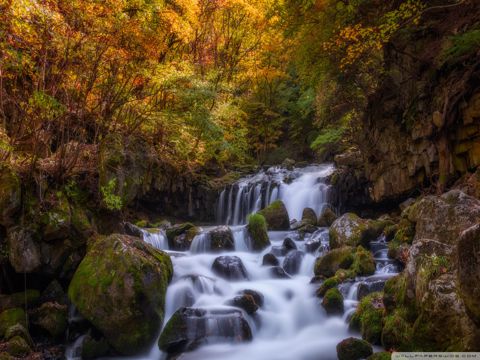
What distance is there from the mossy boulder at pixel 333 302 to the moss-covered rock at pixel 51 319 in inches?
221

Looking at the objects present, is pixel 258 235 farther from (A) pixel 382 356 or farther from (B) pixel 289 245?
(A) pixel 382 356

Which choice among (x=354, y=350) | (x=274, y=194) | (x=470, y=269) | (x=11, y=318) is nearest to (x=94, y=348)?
(x=11, y=318)

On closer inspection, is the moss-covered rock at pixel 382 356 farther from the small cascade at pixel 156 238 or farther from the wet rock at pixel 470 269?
the small cascade at pixel 156 238

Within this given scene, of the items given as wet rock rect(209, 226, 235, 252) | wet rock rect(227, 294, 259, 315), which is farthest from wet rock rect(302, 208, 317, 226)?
wet rock rect(227, 294, 259, 315)

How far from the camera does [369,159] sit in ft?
46.0

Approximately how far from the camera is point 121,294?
729 centimetres

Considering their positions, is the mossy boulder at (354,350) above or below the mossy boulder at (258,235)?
below

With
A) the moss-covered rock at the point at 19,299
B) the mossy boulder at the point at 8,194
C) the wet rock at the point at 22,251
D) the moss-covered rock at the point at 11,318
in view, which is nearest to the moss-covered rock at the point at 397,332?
the moss-covered rock at the point at 11,318

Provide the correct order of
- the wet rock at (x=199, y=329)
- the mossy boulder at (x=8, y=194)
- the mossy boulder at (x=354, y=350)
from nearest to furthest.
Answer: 1. the mossy boulder at (x=354, y=350)
2. the wet rock at (x=199, y=329)
3. the mossy boulder at (x=8, y=194)

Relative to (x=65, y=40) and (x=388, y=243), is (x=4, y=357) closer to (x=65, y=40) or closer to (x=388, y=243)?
(x=65, y=40)

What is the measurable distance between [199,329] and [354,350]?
314 cm

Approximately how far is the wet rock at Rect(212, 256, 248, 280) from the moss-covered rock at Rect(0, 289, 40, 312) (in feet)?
14.4

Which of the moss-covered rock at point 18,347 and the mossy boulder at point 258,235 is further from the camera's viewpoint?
the mossy boulder at point 258,235

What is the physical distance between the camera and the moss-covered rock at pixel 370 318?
6359 millimetres
